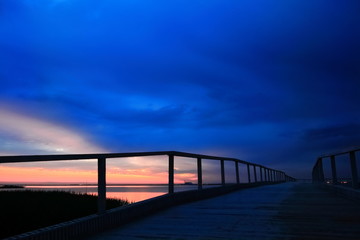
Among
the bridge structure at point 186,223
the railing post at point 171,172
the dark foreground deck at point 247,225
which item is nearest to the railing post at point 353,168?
the bridge structure at point 186,223

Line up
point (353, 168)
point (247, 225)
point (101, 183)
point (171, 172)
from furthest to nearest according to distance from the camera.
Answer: point (353, 168) < point (171, 172) < point (247, 225) < point (101, 183)

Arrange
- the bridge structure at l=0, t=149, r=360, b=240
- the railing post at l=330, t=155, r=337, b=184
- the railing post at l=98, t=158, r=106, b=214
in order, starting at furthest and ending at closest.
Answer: the railing post at l=330, t=155, r=337, b=184
the railing post at l=98, t=158, r=106, b=214
the bridge structure at l=0, t=149, r=360, b=240

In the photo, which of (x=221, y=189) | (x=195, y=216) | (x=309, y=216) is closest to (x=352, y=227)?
(x=309, y=216)

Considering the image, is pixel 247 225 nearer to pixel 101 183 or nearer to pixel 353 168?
pixel 101 183

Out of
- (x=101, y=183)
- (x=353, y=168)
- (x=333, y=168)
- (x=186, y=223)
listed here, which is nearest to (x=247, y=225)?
(x=186, y=223)

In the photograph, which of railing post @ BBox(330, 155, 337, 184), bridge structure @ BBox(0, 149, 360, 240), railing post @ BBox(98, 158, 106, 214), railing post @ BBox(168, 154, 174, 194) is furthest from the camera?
railing post @ BBox(330, 155, 337, 184)

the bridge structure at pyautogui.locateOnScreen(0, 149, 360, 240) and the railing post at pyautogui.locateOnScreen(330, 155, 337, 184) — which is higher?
Answer: the railing post at pyautogui.locateOnScreen(330, 155, 337, 184)

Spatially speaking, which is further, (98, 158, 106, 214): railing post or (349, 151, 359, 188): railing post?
(349, 151, 359, 188): railing post

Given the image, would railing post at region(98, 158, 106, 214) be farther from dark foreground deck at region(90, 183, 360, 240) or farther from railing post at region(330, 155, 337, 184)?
railing post at region(330, 155, 337, 184)

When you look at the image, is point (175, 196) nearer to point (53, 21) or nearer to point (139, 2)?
point (53, 21)

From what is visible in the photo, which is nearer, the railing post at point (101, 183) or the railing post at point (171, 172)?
the railing post at point (101, 183)

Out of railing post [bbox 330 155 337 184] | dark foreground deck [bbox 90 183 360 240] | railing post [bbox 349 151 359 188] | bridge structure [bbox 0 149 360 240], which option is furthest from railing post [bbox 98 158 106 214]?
railing post [bbox 330 155 337 184]

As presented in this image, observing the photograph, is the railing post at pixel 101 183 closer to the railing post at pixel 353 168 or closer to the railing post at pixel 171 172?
the railing post at pixel 171 172

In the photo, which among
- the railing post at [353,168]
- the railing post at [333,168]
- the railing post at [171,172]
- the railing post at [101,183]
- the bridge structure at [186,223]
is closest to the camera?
the bridge structure at [186,223]
